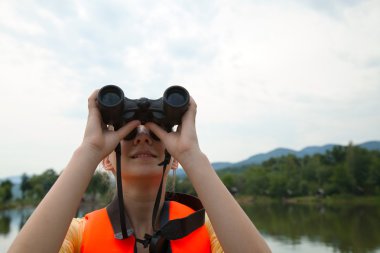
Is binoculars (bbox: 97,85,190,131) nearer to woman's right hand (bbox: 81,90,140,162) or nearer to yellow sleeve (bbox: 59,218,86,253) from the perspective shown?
woman's right hand (bbox: 81,90,140,162)

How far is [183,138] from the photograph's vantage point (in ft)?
5.28

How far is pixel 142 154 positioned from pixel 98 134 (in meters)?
0.26

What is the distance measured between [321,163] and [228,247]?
7453 cm

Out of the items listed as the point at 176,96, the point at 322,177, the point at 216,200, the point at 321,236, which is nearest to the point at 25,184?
the point at 322,177

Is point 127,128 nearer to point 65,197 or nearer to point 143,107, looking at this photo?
point 143,107

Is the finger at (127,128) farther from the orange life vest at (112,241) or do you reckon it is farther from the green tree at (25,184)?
the green tree at (25,184)

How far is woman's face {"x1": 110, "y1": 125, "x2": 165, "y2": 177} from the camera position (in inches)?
69.6

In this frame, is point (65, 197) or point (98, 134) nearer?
point (65, 197)

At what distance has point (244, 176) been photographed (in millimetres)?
79750

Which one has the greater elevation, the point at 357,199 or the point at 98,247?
the point at 98,247

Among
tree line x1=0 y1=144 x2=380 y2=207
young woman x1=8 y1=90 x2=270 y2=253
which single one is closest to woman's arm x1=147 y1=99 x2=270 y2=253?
young woman x1=8 y1=90 x2=270 y2=253

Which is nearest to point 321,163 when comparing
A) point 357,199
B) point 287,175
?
point 287,175

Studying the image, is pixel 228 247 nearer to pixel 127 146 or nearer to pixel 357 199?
pixel 127 146

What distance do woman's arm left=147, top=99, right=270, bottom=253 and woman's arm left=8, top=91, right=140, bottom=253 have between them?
30 centimetres
